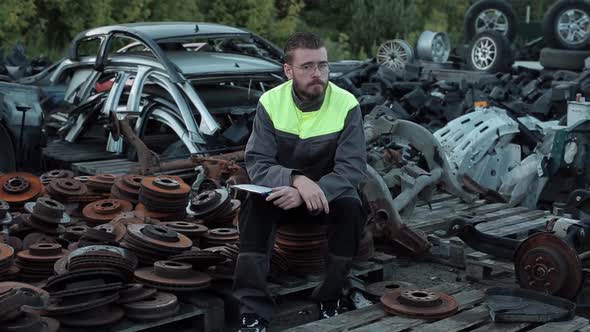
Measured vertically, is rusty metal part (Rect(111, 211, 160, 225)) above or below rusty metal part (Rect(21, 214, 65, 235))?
above

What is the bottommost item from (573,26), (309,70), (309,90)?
(309,90)

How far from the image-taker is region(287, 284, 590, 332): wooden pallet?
388 cm

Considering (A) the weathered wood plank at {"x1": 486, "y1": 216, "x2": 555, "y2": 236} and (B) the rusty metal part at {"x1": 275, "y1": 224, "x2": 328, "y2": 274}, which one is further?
(A) the weathered wood plank at {"x1": 486, "y1": 216, "x2": 555, "y2": 236}

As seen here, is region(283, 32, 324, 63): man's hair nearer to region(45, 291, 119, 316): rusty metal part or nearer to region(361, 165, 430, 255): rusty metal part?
region(361, 165, 430, 255): rusty metal part

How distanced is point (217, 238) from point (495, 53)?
1154 centimetres

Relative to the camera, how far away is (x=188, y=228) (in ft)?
15.7

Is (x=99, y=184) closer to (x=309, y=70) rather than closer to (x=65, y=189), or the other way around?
(x=65, y=189)

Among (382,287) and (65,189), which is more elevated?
(65,189)

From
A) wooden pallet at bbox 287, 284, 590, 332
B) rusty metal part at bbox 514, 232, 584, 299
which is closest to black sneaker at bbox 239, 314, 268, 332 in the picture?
wooden pallet at bbox 287, 284, 590, 332

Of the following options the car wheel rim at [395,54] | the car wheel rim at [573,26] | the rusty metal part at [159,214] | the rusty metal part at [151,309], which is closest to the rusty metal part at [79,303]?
the rusty metal part at [151,309]

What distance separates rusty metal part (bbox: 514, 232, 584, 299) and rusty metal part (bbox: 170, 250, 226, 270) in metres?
1.67

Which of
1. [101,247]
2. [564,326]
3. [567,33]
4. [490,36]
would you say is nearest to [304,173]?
[101,247]

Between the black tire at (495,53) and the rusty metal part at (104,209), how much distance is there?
11.2 m

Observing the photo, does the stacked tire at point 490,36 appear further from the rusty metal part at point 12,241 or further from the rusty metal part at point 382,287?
the rusty metal part at point 12,241
